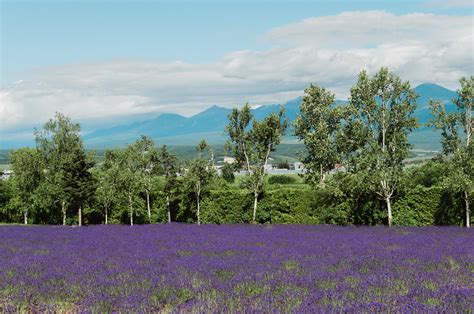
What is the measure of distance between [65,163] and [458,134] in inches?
992

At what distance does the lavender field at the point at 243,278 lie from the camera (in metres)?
6.69

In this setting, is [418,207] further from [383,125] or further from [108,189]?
[108,189]

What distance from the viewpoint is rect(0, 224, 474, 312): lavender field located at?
6.69 m

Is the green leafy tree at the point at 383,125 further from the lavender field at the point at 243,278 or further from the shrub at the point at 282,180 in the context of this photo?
the shrub at the point at 282,180

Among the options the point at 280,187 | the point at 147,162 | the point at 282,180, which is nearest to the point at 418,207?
the point at 280,187

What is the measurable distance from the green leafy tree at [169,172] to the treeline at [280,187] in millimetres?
69

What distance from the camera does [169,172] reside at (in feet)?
107

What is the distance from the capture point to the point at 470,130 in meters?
25.1

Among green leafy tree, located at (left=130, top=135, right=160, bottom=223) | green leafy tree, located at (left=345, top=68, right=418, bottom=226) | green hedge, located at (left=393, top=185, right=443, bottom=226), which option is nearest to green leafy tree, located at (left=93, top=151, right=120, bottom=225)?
green leafy tree, located at (left=130, top=135, right=160, bottom=223)

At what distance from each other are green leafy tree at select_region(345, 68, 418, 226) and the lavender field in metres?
12.0

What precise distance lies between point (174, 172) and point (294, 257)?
22134mm

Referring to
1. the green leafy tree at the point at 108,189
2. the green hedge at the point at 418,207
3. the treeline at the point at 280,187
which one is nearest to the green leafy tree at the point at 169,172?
the treeline at the point at 280,187

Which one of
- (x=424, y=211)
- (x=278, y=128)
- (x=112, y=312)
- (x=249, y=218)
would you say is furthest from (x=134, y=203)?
(x=112, y=312)

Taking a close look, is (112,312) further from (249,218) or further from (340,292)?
(249,218)
